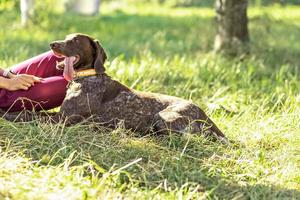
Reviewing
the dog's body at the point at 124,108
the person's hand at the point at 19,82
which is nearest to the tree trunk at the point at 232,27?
the dog's body at the point at 124,108

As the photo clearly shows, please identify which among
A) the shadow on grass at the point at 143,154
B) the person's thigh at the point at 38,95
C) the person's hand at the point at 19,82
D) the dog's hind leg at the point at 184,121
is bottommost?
the shadow on grass at the point at 143,154

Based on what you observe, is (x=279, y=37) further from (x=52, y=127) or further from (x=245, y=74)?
(x=52, y=127)

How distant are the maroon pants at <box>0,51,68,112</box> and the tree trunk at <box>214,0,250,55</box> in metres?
4.52

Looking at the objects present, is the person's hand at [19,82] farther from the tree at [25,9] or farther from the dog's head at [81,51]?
the tree at [25,9]

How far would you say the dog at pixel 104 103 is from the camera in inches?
201

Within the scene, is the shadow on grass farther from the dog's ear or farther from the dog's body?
the dog's ear

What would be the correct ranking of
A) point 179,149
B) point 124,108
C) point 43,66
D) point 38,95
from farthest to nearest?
point 43,66
point 38,95
point 124,108
point 179,149

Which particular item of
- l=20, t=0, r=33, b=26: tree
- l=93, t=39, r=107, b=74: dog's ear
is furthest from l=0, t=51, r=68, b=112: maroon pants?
l=20, t=0, r=33, b=26: tree

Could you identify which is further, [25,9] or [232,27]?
[25,9]

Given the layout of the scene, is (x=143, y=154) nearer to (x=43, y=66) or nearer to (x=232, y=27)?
(x=43, y=66)

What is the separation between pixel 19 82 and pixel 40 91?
0.19 m

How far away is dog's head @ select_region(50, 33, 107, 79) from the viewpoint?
5.06 meters

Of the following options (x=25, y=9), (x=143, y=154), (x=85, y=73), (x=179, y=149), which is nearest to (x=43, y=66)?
(x=85, y=73)

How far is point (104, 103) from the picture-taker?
5.19 metres
